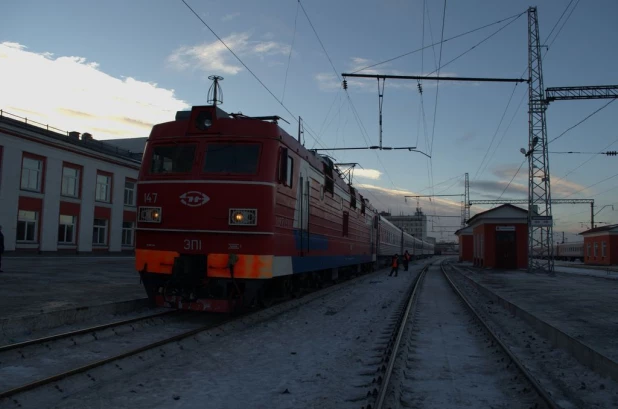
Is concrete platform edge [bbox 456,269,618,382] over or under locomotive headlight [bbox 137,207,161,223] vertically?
under

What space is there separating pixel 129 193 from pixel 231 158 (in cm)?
2574

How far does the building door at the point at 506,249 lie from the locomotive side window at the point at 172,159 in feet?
91.0

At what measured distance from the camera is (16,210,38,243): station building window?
79.6 feet

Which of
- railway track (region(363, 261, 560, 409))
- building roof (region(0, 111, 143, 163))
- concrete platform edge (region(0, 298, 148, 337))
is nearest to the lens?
railway track (region(363, 261, 560, 409))

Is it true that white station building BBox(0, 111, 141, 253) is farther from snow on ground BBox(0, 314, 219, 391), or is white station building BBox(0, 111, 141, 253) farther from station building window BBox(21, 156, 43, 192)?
snow on ground BBox(0, 314, 219, 391)

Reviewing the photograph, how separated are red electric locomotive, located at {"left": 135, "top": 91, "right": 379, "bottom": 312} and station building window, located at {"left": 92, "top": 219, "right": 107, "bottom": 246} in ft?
73.6

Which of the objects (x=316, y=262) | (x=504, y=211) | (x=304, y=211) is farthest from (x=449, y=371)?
(x=504, y=211)

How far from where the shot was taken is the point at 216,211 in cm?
816

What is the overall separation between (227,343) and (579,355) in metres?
4.80

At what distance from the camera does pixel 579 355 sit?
21.3 feet

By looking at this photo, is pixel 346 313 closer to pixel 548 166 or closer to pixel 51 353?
pixel 51 353

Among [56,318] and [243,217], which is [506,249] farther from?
[56,318]

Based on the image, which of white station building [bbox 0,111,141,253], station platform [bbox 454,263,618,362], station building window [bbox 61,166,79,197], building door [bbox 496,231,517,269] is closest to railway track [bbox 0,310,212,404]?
station platform [bbox 454,263,618,362]

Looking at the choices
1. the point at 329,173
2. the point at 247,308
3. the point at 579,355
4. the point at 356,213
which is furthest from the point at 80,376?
the point at 356,213
